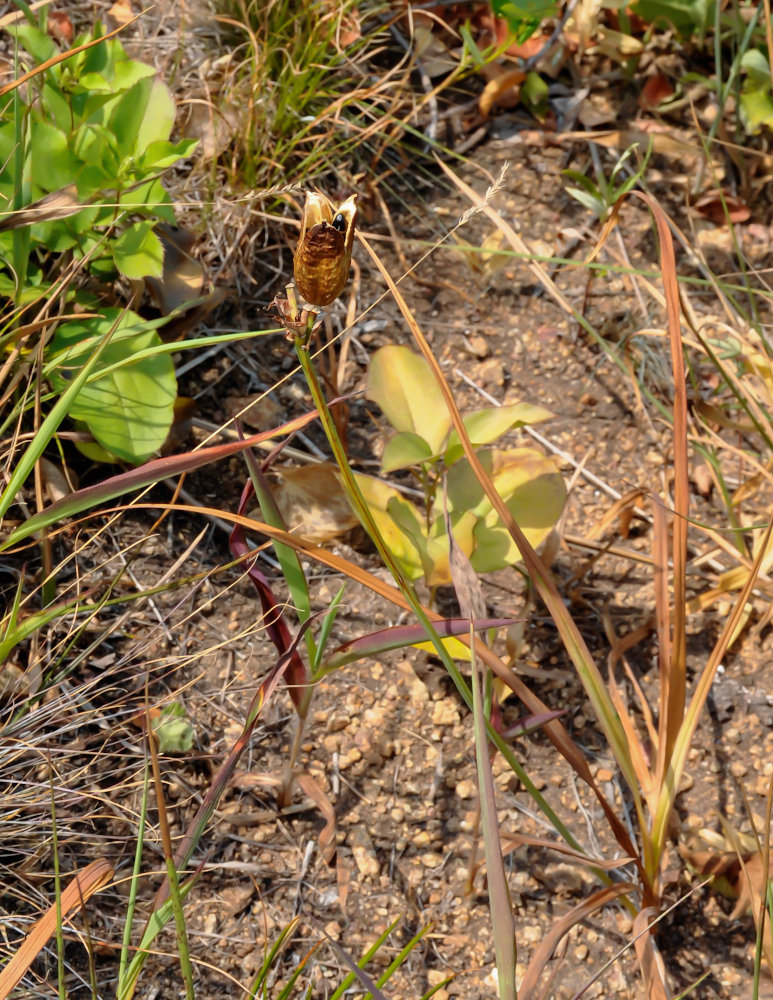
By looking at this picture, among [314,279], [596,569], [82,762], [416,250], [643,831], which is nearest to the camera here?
[314,279]

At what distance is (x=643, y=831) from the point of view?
0.94m

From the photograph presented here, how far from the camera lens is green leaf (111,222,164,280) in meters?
1.13

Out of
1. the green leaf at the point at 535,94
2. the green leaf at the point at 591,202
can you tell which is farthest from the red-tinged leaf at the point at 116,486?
the green leaf at the point at 535,94

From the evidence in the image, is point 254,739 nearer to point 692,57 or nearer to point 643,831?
point 643,831

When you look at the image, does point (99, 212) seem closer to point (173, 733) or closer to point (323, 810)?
point (173, 733)

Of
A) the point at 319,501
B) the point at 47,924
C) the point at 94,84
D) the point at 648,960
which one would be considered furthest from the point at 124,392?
the point at 648,960

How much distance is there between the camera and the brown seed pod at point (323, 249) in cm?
62

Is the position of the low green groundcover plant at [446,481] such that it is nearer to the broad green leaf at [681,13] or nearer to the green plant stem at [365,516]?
the green plant stem at [365,516]

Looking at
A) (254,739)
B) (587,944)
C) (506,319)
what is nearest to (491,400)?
(506,319)

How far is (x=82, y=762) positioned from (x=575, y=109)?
144 cm

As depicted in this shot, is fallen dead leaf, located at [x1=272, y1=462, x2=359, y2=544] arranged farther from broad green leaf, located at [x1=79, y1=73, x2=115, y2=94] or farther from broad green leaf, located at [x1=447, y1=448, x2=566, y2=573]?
broad green leaf, located at [x1=79, y1=73, x2=115, y2=94]

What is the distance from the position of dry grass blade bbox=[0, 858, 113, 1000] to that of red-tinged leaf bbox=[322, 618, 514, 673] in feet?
0.99

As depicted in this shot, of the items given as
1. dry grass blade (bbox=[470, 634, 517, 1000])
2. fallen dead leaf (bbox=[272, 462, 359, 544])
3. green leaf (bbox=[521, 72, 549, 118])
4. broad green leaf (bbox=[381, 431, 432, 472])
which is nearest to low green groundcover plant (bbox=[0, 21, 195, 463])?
fallen dead leaf (bbox=[272, 462, 359, 544])

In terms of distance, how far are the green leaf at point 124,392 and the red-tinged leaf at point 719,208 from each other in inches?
42.4
